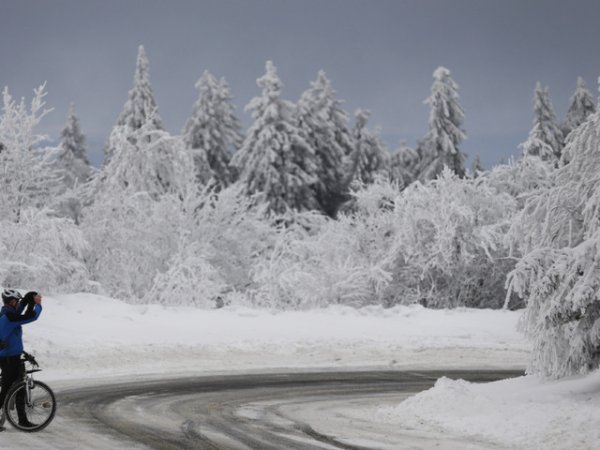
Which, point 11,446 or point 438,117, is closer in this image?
point 11,446

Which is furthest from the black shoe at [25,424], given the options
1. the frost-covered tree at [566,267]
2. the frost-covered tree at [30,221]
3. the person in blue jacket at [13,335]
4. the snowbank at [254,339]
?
the frost-covered tree at [30,221]

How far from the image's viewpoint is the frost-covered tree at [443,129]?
51750 mm

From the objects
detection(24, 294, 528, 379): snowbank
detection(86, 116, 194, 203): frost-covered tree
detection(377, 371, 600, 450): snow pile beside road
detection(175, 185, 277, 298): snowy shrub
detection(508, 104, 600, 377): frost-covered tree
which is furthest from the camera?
detection(86, 116, 194, 203): frost-covered tree

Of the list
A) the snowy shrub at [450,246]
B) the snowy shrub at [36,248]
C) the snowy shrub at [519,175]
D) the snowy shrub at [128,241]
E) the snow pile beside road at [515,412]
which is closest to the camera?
the snow pile beside road at [515,412]

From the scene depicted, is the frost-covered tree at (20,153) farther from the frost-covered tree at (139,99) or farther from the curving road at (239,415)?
the frost-covered tree at (139,99)

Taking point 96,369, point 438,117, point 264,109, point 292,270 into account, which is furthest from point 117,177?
point 438,117

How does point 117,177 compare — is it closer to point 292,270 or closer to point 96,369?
point 292,270

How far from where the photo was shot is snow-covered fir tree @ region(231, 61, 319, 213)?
156ft

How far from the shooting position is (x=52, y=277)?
22.9 meters

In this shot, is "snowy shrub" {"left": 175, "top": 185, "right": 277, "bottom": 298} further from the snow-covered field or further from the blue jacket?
the blue jacket

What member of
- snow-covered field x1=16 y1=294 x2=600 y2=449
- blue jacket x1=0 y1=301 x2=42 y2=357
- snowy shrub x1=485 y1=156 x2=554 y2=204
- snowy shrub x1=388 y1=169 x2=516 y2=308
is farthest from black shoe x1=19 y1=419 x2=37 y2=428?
snowy shrub x1=485 y1=156 x2=554 y2=204

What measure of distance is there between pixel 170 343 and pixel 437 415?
10.1 m

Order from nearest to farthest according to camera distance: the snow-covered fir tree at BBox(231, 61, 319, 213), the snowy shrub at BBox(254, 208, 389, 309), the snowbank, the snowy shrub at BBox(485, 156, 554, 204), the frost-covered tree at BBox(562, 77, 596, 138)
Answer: the snowbank < the snowy shrub at BBox(254, 208, 389, 309) < the snowy shrub at BBox(485, 156, 554, 204) < the snow-covered fir tree at BBox(231, 61, 319, 213) < the frost-covered tree at BBox(562, 77, 596, 138)

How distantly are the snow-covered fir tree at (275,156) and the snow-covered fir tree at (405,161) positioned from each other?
997 centimetres
